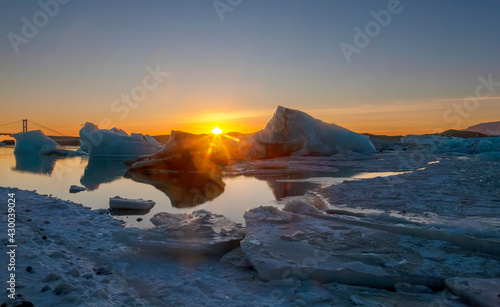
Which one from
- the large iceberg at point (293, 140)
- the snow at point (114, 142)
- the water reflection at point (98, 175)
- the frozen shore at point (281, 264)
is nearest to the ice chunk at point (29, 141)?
the snow at point (114, 142)

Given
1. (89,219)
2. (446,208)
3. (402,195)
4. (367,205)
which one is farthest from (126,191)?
(446,208)

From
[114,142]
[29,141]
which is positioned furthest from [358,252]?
[29,141]

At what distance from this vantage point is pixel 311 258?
2.58 meters

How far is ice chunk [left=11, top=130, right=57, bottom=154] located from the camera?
77.1 ft

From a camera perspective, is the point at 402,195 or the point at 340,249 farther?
the point at 402,195

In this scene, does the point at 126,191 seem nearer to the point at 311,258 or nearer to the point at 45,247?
the point at 45,247

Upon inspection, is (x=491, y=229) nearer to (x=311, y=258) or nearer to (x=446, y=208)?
(x=446, y=208)

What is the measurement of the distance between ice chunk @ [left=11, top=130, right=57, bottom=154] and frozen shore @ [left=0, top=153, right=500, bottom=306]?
2397 centimetres

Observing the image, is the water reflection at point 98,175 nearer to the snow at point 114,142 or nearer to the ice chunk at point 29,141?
the snow at point 114,142

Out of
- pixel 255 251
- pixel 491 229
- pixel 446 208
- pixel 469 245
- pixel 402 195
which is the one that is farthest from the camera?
pixel 402 195

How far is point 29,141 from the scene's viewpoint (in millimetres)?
23781

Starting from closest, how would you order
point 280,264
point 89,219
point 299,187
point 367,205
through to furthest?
1. point 280,264
2. point 89,219
3. point 367,205
4. point 299,187

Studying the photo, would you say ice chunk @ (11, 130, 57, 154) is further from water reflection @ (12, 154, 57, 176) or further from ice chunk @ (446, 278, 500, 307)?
ice chunk @ (446, 278, 500, 307)

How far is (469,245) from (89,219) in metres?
4.14
